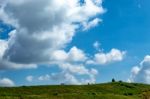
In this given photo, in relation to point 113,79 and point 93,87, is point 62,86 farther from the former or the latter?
point 113,79

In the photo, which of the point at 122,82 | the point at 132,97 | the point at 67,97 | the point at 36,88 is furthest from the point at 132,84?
the point at 67,97

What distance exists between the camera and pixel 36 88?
235 ft

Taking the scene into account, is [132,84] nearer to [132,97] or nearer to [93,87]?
[93,87]

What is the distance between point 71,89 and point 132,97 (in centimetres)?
1111

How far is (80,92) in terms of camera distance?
68.7 metres

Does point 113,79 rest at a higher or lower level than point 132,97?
higher

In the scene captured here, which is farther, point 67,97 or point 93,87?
point 93,87

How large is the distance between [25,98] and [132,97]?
21.3 metres

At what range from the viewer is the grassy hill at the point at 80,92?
196 ft

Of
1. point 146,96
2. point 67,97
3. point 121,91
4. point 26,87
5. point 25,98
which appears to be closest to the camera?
point 25,98

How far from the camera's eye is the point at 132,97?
6856 centimetres

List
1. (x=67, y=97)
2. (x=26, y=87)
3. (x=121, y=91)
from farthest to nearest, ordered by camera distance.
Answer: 1. (x=121, y=91)
2. (x=26, y=87)
3. (x=67, y=97)

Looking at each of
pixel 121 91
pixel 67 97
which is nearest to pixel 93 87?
pixel 121 91

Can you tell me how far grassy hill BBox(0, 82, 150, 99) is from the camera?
59822 millimetres
